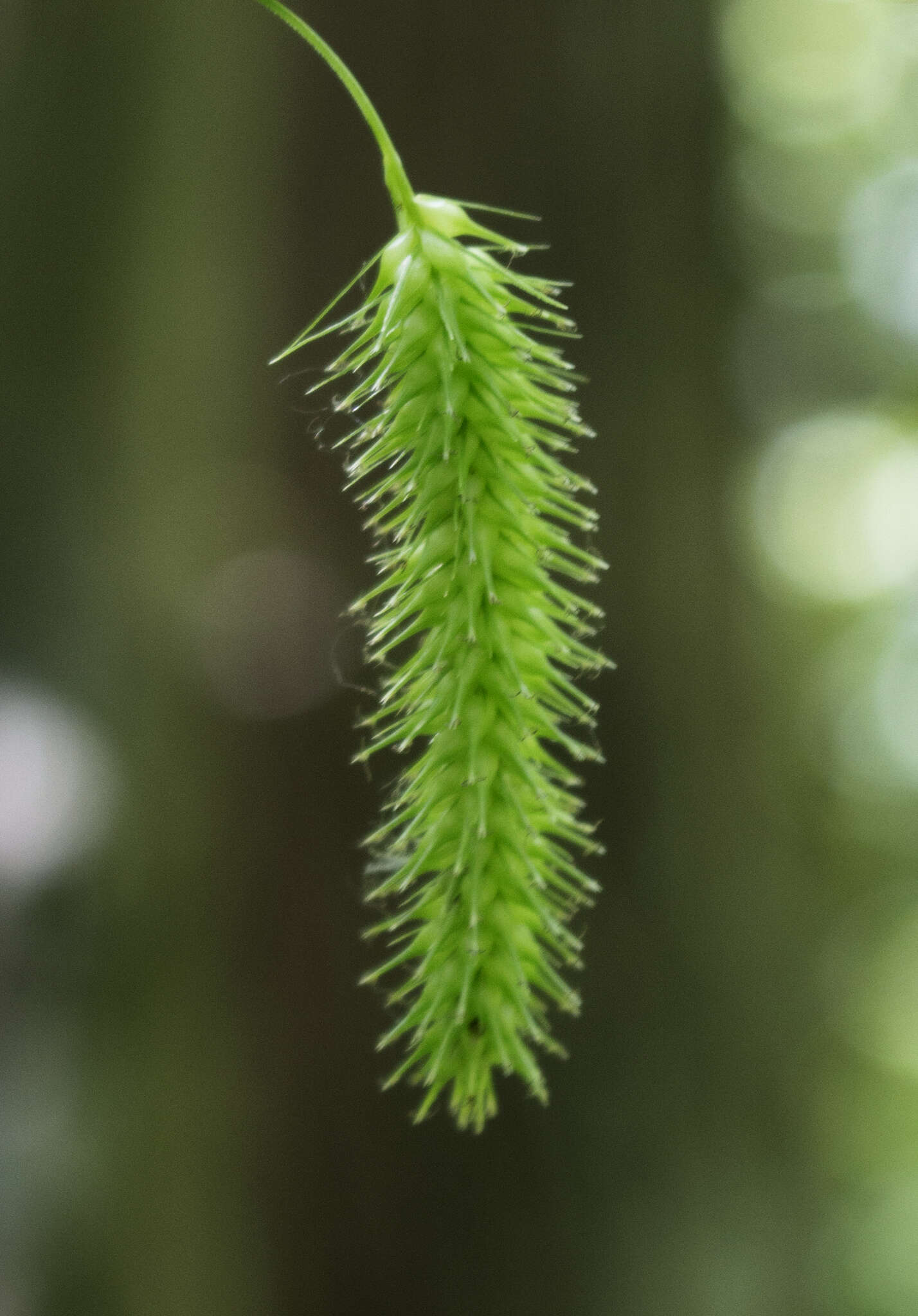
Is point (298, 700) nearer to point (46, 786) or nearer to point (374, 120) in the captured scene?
point (46, 786)

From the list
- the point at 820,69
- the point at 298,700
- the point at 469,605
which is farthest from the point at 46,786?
the point at 820,69

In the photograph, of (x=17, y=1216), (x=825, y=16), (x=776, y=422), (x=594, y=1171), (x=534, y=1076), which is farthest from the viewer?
(x=825, y=16)

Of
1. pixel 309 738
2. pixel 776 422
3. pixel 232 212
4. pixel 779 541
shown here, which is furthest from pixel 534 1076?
pixel 779 541

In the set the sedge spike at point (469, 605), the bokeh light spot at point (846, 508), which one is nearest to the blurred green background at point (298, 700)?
the sedge spike at point (469, 605)

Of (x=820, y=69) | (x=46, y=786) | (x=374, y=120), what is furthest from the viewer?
(x=820, y=69)

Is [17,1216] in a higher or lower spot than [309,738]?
lower

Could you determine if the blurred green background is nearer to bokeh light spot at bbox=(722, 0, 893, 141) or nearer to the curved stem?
the curved stem

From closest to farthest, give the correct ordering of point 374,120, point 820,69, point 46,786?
1. point 374,120
2. point 46,786
3. point 820,69

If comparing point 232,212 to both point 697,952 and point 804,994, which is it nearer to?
point 697,952
